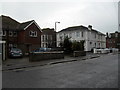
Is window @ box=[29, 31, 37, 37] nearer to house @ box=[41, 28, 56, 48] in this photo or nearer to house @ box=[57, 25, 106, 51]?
house @ box=[57, 25, 106, 51]

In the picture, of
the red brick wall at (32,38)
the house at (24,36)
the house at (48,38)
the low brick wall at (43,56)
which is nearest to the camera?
the low brick wall at (43,56)

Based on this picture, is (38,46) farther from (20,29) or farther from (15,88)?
(15,88)

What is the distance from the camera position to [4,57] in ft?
63.2

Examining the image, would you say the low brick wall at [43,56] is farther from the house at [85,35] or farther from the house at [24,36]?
the house at [85,35]

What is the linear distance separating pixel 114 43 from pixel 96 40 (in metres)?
29.7

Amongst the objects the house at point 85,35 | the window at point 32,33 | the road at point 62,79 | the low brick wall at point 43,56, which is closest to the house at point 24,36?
the window at point 32,33

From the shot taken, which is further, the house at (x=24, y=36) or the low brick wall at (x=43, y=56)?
the house at (x=24, y=36)

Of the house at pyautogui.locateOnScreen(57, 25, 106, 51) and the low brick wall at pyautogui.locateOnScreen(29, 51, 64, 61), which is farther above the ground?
the house at pyautogui.locateOnScreen(57, 25, 106, 51)

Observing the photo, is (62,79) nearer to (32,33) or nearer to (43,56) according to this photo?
(43,56)

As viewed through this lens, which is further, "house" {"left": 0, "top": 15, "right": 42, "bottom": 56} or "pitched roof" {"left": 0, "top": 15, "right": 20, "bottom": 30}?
"house" {"left": 0, "top": 15, "right": 42, "bottom": 56}

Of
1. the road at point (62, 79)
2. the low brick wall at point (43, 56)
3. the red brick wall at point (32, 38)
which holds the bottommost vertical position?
the road at point (62, 79)

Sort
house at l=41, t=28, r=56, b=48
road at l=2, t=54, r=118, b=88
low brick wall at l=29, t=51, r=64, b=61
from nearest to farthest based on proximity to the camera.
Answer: road at l=2, t=54, r=118, b=88, low brick wall at l=29, t=51, r=64, b=61, house at l=41, t=28, r=56, b=48

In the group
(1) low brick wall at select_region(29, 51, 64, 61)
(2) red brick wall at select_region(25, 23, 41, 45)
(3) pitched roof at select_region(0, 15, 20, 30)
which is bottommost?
(1) low brick wall at select_region(29, 51, 64, 61)

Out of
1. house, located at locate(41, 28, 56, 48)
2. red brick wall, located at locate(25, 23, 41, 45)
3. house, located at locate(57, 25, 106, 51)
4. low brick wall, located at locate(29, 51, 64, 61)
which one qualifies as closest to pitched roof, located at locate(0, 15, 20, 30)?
red brick wall, located at locate(25, 23, 41, 45)
